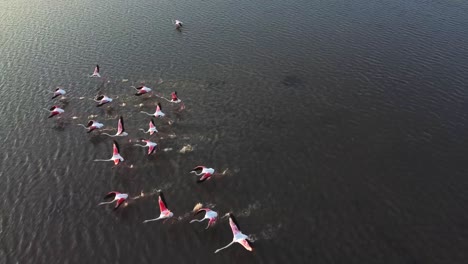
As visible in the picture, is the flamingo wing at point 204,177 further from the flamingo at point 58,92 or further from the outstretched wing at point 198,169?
the flamingo at point 58,92

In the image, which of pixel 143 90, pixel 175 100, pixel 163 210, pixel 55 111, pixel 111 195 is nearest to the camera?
pixel 163 210

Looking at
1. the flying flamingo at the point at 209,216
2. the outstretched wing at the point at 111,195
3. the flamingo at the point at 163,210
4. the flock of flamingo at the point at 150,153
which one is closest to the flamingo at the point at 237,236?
the flock of flamingo at the point at 150,153

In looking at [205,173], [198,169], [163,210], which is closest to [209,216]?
[163,210]

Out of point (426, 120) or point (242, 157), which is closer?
point (242, 157)

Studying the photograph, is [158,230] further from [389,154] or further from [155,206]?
[389,154]

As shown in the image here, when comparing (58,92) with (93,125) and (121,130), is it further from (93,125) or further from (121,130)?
(121,130)

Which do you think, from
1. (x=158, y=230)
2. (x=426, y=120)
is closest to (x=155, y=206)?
(x=158, y=230)

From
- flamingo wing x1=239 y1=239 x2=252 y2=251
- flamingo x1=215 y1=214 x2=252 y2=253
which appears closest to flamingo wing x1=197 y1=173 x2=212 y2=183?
flamingo x1=215 y1=214 x2=252 y2=253

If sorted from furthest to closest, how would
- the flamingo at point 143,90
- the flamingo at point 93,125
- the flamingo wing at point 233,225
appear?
the flamingo at point 143,90
the flamingo at point 93,125
the flamingo wing at point 233,225

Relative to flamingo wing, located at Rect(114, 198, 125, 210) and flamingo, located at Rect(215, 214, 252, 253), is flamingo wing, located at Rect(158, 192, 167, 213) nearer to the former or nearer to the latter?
flamingo wing, located at Rect(114, 198, 125, 210)
